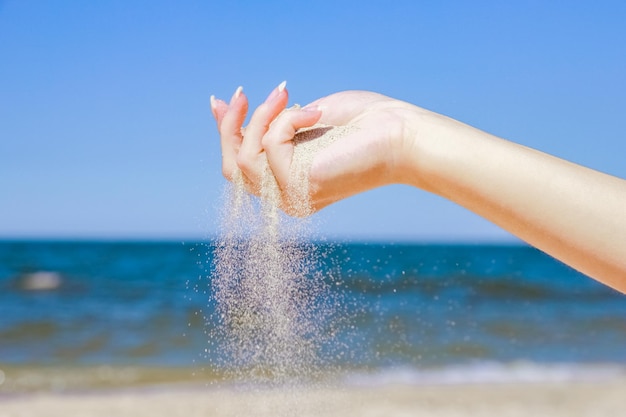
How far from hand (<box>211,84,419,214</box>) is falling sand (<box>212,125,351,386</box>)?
0.10 ft

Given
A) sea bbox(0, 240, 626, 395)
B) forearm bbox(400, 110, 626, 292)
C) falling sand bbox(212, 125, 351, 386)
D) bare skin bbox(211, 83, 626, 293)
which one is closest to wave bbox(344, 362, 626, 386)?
sea bbox(0, 240, 626, 395)

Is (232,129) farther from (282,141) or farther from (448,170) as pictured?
(448,170)

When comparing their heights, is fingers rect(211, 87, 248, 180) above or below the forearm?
above

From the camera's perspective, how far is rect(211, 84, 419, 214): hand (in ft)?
5.32

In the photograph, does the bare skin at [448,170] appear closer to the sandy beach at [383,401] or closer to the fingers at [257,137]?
the fingers at [257,137]

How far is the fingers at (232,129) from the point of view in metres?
1.78

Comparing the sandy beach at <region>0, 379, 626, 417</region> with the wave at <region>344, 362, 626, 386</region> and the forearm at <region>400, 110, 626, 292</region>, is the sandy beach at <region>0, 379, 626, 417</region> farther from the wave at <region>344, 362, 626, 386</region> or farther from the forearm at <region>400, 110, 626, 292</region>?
the forearm at <region>400, 110, 626, 292</region>

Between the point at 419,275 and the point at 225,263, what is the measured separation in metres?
23.6

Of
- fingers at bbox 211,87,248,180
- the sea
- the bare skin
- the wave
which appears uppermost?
fingers at bbox 211,87,248,180

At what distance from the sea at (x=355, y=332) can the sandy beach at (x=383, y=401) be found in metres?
0.39

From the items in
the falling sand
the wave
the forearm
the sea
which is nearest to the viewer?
the forearm

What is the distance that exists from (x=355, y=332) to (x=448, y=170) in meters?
9.85

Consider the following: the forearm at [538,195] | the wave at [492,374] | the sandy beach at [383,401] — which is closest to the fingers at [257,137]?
the forearm at [538,195]

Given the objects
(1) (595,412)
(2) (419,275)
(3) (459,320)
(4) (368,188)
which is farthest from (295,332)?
(2) (419,275)
